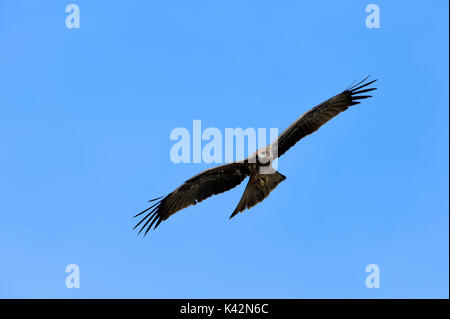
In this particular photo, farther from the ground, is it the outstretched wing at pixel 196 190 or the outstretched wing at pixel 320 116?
the outstretched wing at pixel 320 116

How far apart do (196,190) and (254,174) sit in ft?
4.42

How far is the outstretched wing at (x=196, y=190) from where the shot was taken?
10637 mm

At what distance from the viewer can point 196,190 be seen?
10836 millimetres

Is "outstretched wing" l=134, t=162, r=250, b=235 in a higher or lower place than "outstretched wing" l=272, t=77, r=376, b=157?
lower

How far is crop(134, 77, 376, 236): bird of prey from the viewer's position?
10.0m

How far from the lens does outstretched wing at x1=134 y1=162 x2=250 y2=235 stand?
10.6 m

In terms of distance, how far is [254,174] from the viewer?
10.2 m
